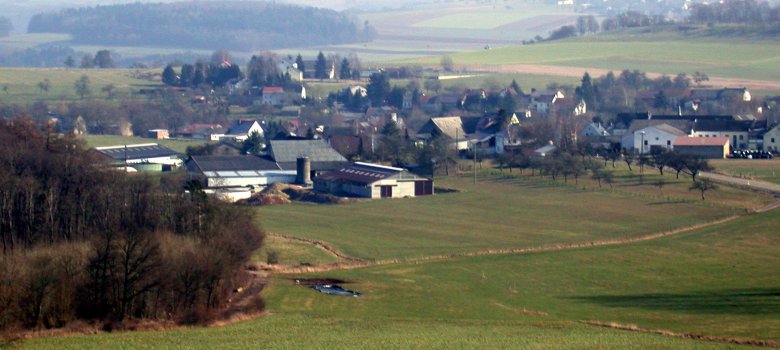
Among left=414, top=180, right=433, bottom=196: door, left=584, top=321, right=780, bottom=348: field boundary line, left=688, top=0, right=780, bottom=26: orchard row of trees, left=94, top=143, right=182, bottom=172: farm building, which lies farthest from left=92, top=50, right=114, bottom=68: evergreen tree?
left=584, top=321, right=780, bottom=348: field boundary line

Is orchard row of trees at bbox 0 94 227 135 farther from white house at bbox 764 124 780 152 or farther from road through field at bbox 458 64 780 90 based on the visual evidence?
road through field at bbox 458 64 780 90

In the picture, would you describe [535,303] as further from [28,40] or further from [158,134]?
[28,40]

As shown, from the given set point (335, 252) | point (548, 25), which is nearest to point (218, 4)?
point (548, 25)

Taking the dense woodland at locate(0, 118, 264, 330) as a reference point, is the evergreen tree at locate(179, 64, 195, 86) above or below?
below

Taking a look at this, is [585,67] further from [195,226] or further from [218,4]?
[218,4]

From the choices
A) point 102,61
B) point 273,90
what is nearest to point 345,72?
point 273,90

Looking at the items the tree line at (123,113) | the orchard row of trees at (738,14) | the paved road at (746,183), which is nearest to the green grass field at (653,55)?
the orchard row of trees at (738,14)
